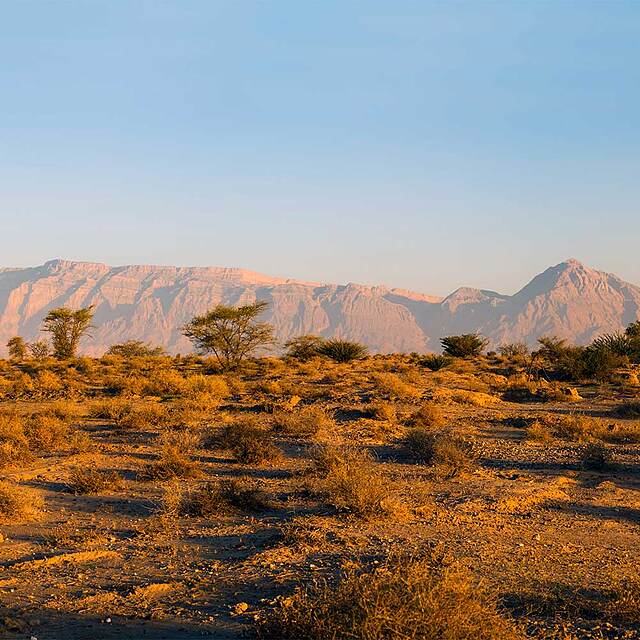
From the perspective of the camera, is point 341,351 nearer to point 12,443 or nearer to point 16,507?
point 12,443

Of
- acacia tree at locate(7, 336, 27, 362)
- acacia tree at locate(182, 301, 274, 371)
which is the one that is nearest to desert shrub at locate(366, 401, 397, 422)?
acacia tree at locate(182, 301, 274, 371)

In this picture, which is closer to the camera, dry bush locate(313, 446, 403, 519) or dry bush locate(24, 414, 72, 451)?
dry bush locate(313, 446, 403, 519)

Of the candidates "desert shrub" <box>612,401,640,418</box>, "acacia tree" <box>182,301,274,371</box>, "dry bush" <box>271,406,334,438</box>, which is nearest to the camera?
"dry bush" <box>271,406,334,438</box>

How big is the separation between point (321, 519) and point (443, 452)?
431cm

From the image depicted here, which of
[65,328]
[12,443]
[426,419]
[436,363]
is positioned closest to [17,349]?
[65,328]

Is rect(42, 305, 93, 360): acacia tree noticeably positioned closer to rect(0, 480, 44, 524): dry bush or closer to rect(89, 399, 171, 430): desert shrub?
rect(89, 399, 171, 430): desert shrub

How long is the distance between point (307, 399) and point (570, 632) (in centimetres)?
1611

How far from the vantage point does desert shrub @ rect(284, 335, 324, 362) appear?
38.1 meters

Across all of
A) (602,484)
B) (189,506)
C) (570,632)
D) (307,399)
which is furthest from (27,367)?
(570,632)

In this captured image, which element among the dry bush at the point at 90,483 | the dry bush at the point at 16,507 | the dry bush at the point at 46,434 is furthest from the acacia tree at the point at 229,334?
the dry bush at the point at 16,507

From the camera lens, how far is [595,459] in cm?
1311

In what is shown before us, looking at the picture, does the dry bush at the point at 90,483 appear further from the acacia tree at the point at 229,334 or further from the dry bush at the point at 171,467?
the acacia tree at the point at 229,334

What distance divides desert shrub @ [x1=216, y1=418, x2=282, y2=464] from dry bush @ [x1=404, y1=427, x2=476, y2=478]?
281 cm

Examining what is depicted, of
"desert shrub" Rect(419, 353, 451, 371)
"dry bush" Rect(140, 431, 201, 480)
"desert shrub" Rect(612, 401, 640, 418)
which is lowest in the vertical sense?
"dry bush" Rect(140, 431, 201, 480)
